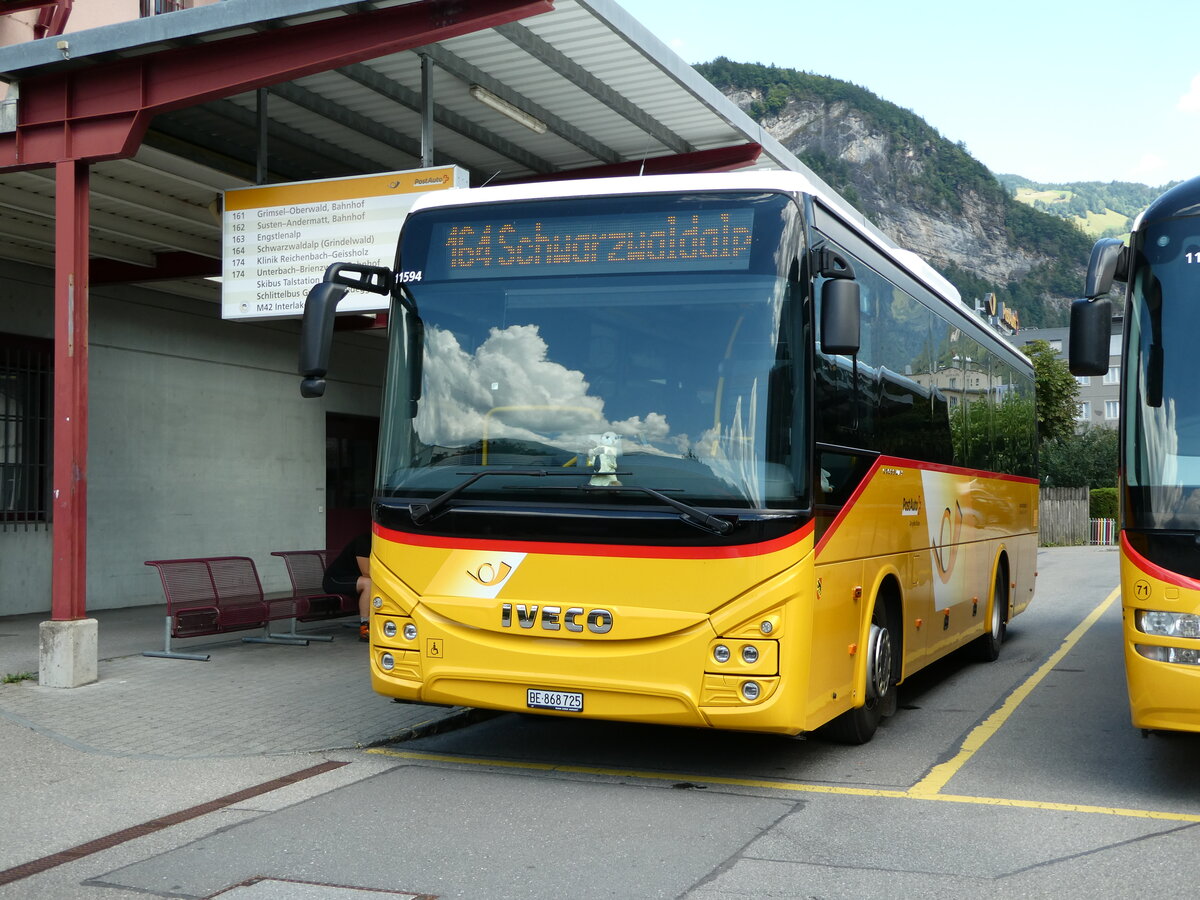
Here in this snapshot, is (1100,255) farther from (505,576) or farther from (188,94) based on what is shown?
(188,94)

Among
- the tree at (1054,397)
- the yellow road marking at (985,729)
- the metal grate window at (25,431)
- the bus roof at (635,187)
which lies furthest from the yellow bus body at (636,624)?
the tree at (1054,397)

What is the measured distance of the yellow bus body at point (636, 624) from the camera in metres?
6.41

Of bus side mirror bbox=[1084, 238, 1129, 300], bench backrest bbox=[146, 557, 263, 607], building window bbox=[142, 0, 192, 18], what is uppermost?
building window bbox=[142, 0, 192, 18]

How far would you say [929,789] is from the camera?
6949 millimetres

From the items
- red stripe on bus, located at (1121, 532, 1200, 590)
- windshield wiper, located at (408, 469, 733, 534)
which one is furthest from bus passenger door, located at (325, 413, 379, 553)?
red stripe on bus, located at (1121, 532, 1200, 590)

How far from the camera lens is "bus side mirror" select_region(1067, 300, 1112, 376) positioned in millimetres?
6816

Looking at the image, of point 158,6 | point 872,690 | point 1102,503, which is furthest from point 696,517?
point 1102,503

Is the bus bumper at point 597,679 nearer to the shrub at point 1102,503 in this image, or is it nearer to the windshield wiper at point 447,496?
the windshield wiper at point 447,496

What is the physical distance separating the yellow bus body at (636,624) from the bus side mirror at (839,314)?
959 millimetres

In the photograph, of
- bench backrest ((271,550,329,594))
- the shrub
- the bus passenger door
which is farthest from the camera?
the shrub

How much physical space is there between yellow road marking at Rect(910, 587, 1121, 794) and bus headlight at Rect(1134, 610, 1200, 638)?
4.52 ft

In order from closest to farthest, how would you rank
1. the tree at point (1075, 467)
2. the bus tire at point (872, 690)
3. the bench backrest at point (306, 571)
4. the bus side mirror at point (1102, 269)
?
the bus side mirror at point (1102, 269)
the bus tire at point (872, 690)
the bench backrest at point (306, 571)
the tree at point (1075, 467)

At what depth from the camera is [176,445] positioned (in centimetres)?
1764

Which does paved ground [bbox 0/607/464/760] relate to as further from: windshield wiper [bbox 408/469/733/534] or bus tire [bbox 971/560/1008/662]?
bus tire [bbox 971/560/1008/662]
